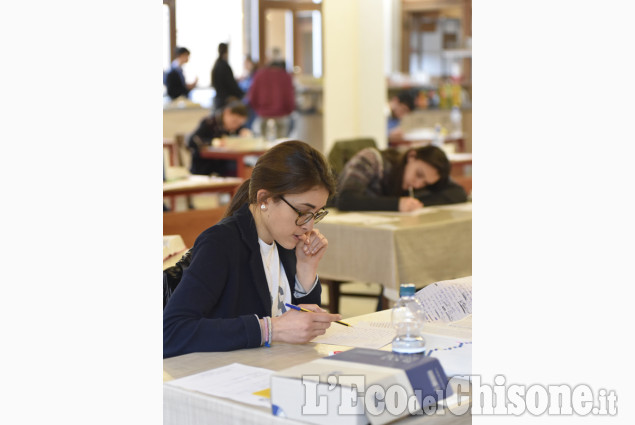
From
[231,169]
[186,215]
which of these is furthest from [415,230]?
[231,169]

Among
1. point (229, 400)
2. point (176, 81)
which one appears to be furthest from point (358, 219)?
point (176, 81)

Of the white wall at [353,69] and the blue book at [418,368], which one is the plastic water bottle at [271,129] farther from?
the blue book at [418,368]

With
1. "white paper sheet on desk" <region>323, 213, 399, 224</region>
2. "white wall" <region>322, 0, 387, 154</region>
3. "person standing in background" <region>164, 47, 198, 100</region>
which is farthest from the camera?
"person standing in background" <region>164, 47, 198, 100</region>

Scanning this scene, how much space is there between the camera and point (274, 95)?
9.81m

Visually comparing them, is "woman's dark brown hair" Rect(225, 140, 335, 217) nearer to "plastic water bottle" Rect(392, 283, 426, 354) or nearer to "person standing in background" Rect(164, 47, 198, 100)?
"plastic water bottle" Rect(392, 283, 426, 354)

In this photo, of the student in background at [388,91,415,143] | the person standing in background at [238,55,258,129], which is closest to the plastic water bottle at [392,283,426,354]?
the student in background at [388,91,415,143]

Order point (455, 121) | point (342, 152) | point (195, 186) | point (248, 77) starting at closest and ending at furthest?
1. point (342, 152)
2. point (195, 186)
3. point (455, 121)
4. point (248, 77)

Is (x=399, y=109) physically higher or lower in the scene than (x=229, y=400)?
higher

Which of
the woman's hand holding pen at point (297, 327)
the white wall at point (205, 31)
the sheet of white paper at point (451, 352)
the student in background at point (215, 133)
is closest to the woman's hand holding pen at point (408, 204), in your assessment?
the woman's hand holding pen at point (297, 327)

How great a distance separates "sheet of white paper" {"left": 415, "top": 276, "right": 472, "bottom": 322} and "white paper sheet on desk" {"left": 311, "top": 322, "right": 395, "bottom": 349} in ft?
0.46

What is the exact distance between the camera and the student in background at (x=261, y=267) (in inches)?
70.2

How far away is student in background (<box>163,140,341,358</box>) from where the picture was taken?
1.78 m

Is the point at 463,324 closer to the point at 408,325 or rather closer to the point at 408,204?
the point at 408,325

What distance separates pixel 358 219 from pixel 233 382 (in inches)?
94.7
